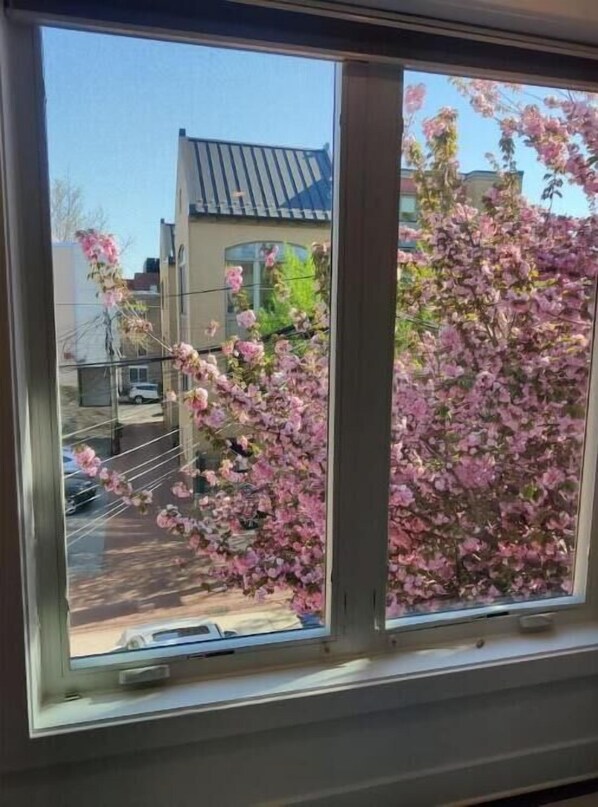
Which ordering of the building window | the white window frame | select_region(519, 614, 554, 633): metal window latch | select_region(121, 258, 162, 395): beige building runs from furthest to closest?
select_region(519, 614, 554, 633): metal window latch → the building window → select_region(121, 258, 162, 395): beige building → the white window frame

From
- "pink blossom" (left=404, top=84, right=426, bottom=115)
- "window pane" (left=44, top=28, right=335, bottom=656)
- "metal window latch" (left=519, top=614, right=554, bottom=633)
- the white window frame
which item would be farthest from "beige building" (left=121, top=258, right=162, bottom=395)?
"metal window latch" (left=519, top=614, right=554, bottom=633)

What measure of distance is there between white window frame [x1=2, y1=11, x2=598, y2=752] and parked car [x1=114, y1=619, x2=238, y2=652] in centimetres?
3

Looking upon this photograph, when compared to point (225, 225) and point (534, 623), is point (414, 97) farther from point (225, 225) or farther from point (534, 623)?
point (534, 623)

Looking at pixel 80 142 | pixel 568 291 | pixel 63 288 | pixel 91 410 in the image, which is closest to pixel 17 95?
pixel 80 142

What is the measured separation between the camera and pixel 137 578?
4.33ft

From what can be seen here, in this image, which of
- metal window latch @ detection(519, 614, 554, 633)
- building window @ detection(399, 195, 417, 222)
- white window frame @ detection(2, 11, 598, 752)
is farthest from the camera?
metal window latch @ detection(519, 614, 554, 633)

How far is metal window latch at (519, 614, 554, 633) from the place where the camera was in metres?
1.57

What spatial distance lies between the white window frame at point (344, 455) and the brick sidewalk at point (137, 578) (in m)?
0.05

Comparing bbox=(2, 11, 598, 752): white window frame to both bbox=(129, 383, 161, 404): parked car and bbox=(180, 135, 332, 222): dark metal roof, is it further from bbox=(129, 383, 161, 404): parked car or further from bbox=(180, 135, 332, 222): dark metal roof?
bbox=(129, 383, 161, 404): parked car

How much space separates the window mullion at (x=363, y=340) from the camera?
1299mm

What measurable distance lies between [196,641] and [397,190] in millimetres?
1091

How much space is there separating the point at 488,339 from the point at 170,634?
100cm

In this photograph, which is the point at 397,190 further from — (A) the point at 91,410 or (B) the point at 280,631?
(B) the point at 280,631

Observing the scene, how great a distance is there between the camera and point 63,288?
3.92 ft
